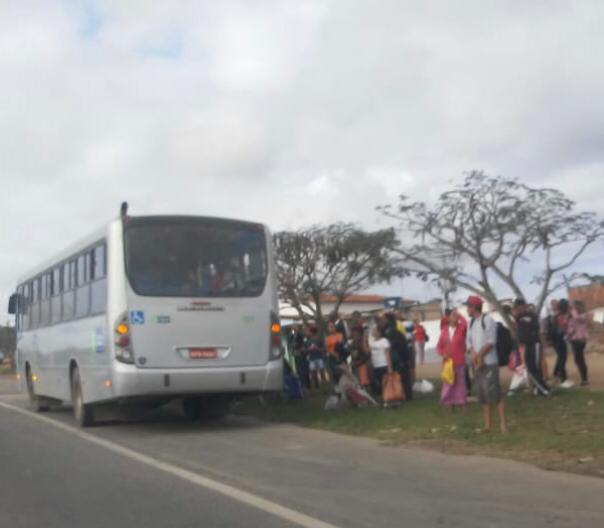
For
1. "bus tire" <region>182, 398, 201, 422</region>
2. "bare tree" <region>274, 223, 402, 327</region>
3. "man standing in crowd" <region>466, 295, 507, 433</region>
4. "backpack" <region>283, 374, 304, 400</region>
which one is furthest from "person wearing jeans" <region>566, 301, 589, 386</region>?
"bare tree" <region>274, 223, 402, 327</region>

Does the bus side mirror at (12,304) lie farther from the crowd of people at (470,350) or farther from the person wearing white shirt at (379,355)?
the person wearing white shirt at (379,355)

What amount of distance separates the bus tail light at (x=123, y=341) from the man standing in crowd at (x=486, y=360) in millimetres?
4836

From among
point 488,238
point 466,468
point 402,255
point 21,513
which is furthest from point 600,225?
point 21,513

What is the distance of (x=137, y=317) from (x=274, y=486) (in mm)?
5040

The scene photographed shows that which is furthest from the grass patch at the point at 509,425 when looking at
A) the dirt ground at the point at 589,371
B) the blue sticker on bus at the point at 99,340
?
the blue sticker on bus at the point at 99,340

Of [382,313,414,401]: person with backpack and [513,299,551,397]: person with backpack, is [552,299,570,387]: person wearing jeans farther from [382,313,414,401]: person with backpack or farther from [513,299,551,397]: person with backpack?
[382,313,414,401]: person with backpack

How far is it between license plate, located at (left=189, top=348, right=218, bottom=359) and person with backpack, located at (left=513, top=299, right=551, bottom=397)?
15.4ft

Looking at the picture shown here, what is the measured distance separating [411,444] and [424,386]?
5419 millimetres

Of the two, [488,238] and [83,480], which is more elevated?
[488,238]

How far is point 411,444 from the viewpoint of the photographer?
480 inches

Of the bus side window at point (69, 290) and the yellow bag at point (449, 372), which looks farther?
the bus side window at point (69, 290)

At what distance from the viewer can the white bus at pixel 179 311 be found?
543 inches

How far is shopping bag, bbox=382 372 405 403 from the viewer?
15.3m

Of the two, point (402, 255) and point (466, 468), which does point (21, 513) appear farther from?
point (402, 255)
